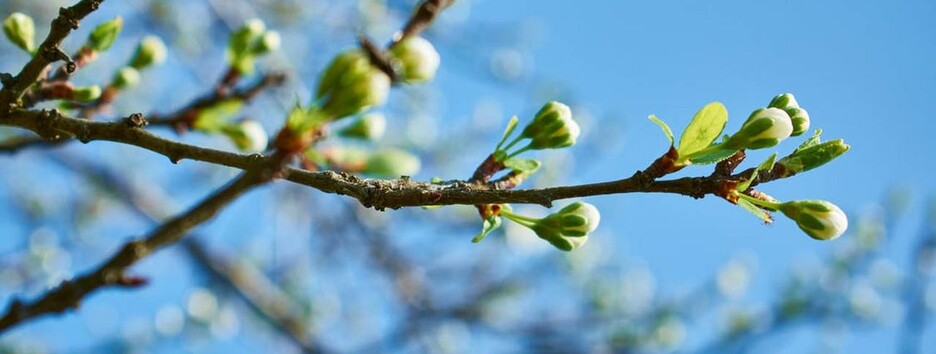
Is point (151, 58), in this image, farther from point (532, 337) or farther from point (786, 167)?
point (532, 337)

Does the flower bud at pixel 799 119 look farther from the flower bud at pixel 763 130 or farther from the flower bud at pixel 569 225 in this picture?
the flower bud at pixel 569 225

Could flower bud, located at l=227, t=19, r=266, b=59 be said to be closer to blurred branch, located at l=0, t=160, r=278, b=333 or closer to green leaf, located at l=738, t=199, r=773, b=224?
blurred branch, located at l=0, t=160, r=278, b=333

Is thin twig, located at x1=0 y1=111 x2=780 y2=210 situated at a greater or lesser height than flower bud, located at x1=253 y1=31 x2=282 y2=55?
lesser

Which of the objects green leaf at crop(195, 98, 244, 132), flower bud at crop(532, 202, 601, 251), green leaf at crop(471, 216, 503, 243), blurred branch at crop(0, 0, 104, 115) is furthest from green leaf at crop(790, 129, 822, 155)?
green leaf at crop(195, 98, 244, 132)

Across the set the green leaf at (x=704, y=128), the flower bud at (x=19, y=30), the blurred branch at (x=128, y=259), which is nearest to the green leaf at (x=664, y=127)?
the green leaf at (x=704, y=128)

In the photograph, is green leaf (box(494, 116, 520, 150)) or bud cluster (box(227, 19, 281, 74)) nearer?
green leaf (box(494, 116, 520, 150))

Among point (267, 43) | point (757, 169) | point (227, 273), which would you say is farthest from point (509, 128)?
point (227, 273)

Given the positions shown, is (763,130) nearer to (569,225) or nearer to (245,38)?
(569,225)
